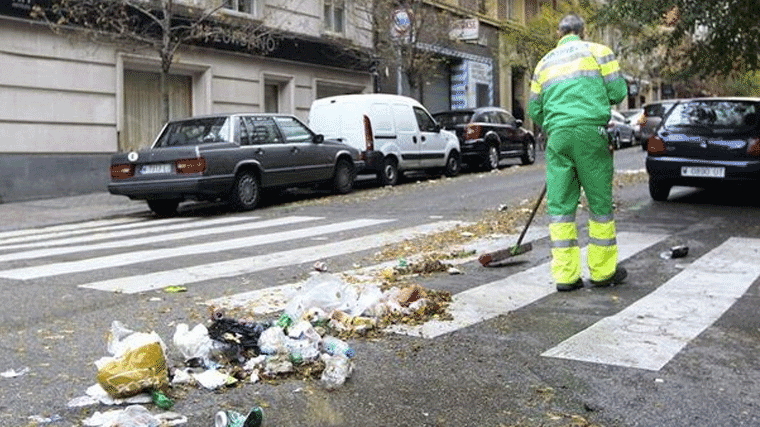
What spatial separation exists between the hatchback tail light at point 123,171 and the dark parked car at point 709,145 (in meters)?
7.60

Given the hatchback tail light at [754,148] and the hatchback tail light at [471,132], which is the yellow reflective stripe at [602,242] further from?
the hatchback tail light at [471,132]

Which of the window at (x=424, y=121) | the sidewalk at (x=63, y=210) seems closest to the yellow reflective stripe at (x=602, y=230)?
the sidewalk at (x=63, y=210)

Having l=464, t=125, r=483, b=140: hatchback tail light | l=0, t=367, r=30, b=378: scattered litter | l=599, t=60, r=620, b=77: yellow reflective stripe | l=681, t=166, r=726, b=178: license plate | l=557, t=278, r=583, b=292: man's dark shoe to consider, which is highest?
l=464, t=125, r=483, b=140: hatchback tail light

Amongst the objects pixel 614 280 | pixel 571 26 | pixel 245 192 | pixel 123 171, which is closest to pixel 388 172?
pixel 245 192

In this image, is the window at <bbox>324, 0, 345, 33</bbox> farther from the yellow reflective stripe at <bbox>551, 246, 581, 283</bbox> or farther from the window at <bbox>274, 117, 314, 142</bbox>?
the yellow reflective stripe at <bbox>551, 246, 581, 283</bbox>

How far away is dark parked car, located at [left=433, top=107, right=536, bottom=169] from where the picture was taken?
20.5m

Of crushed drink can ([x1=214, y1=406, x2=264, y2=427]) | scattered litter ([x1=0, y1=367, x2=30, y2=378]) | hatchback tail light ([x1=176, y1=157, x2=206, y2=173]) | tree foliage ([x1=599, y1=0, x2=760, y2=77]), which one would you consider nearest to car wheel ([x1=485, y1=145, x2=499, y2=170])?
tree foliage ([x1=599, y1=0, x2=760, y2=77])

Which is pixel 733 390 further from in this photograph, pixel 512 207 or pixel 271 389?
pixel 512 207

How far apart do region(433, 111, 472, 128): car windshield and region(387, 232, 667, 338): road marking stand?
13.5 metres

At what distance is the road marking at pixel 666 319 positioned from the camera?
4.52m

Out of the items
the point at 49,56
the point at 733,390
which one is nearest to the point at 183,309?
the point at 733,390

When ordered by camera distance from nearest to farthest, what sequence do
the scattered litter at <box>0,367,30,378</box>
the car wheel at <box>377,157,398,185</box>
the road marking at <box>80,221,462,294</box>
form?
1. the scattered litter at <box>0,367,30,378</box>
2. the road marking at <box>80,221,462,294</box>
3. the car wheel at <box>377,157,398,185</box>

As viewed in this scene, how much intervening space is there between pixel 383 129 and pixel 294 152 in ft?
11.2

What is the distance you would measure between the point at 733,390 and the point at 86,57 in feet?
52.8
